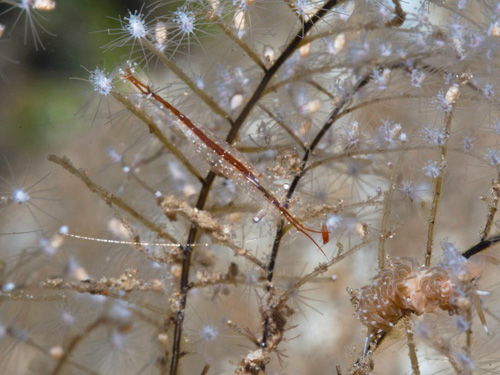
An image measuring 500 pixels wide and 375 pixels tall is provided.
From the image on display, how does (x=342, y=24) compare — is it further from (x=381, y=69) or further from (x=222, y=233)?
(x=222, y=233)

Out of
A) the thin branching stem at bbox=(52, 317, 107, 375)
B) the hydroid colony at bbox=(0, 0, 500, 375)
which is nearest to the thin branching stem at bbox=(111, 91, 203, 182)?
the hydroid colony at bbox=(0, 0, 500, 375)

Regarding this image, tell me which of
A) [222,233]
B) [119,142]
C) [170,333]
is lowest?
[170,333]

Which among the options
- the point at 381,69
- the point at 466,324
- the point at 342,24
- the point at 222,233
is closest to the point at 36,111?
the point at 222,233

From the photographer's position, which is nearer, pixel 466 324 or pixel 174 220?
pixel 466 324

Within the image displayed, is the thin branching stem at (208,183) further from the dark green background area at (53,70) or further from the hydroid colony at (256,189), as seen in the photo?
the dark green background area at (53,70)

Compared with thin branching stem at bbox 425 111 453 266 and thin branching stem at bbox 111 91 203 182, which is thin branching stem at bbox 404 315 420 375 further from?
thin branching stem at bbox 111 91 203 182

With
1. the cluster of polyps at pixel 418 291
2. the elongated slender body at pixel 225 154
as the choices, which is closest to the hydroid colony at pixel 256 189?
the elongated slender body at pixel 225 154
